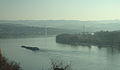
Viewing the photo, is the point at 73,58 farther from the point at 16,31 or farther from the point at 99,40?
the point at 16,31

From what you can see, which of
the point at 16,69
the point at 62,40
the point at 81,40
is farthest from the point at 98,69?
the point at 62,40

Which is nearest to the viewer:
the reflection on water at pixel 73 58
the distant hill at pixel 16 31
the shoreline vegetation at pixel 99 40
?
the reflection on water at pixel 73 58

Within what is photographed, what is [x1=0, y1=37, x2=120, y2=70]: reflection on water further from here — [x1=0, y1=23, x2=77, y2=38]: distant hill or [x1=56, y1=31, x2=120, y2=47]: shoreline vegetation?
[x1=0, y1=23, x2=77, y2=38]: distant hill

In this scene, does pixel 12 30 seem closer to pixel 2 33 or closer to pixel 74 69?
pixel 2 33

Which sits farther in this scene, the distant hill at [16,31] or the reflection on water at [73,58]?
the distant hill at [16,31]

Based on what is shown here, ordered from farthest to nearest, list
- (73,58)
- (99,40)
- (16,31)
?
(16,31) → (99,40) → (73,58)

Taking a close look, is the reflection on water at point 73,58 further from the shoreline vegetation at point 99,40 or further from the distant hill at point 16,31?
the distant hill at point 16,31

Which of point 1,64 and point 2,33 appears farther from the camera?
point 2,33

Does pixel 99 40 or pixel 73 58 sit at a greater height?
pixel 73 58

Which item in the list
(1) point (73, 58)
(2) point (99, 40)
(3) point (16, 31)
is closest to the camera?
(1) point (73, 58)

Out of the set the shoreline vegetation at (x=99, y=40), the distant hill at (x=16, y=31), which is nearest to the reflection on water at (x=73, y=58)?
the shoreline vegetation at (x=99, y=40)

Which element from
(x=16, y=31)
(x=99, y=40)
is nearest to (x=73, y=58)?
(x=99, y=40)
